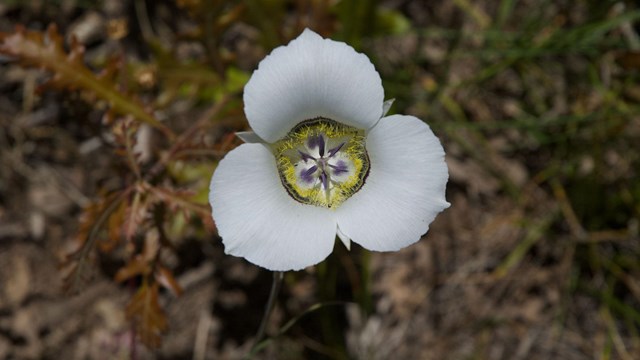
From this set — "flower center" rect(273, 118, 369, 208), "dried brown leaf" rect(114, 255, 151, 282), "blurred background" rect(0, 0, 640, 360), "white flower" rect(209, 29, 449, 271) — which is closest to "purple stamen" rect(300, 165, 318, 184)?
"flower center" rect(273, 118, 369, 208)

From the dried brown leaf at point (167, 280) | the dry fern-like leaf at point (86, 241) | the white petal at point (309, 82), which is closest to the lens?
the white petal at point (309, 82)

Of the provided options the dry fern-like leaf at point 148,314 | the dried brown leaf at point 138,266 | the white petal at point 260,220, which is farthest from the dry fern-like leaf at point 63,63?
the white petal at point 260,220

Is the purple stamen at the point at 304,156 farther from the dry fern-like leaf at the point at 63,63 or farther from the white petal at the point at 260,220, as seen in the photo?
the dry fern-like leaf at the point at 63,63

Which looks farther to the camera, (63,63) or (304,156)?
(63,63)

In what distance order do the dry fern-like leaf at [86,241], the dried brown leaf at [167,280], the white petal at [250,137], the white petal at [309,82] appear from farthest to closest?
the dried brown leaf at [167,280]
the dry fern-like leaf at [86,241]
the white petal at [250,137]
the white petal at [309,82]

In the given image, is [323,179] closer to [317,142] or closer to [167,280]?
[317,142]

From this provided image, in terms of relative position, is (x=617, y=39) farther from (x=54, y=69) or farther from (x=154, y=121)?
(x=54, y=69)

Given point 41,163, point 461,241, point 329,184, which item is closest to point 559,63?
point 461,241

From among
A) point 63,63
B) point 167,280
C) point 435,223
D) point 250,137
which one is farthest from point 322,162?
point 435,223
